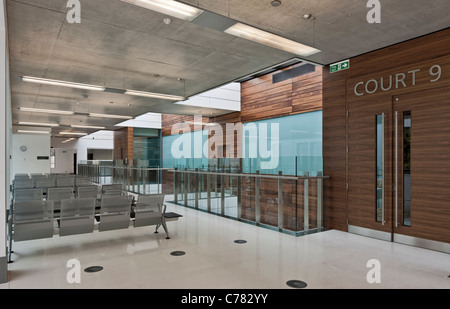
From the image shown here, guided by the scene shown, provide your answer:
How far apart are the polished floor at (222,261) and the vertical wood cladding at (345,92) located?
0.69 meters

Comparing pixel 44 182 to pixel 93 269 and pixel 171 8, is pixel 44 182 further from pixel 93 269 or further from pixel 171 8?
pixel 171 8

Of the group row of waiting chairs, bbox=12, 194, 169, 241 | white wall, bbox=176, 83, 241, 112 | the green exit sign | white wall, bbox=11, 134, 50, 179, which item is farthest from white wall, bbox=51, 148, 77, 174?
the green exit sign

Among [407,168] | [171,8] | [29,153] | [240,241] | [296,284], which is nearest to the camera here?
[171,8]

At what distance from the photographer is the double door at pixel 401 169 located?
419cm

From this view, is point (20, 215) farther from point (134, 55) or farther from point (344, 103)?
point (344, 103)

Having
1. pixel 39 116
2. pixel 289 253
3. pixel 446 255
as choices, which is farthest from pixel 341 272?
pixel 39 116

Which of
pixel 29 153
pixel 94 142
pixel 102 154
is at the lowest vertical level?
pixel 29 153

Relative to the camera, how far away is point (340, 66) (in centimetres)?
546

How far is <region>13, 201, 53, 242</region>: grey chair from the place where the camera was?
3658 millimetres

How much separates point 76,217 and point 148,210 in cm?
103

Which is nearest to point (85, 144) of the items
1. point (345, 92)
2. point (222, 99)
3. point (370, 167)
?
point (222, 99)

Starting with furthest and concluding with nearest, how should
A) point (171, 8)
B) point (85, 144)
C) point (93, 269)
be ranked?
point (85, 144) → point (93, 269) → point (171, 8)

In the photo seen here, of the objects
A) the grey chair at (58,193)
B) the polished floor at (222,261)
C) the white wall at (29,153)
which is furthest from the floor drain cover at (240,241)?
the white wall at (29,153)

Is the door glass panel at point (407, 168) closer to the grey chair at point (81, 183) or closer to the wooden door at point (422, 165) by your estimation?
the wooden door at point (422, 165)
